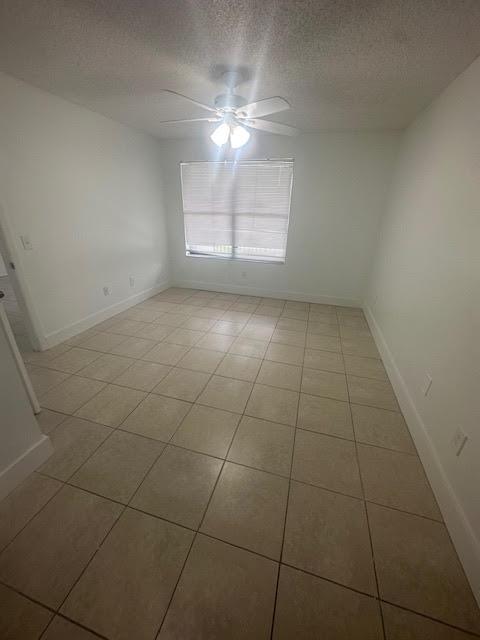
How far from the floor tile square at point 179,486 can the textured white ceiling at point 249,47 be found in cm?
243

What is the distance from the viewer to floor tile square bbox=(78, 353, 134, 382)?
221 cm

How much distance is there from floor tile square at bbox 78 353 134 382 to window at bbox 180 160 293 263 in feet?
8.21

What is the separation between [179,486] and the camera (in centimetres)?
136

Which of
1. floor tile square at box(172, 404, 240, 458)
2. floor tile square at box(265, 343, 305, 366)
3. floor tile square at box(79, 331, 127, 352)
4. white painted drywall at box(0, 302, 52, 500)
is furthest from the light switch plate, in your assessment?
floor tile square at box(265, 343, 305, 366)

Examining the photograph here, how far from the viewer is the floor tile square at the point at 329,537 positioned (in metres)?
1.05

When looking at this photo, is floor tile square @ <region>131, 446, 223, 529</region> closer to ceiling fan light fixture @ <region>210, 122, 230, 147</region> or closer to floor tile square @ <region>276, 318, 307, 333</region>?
floor tile square @ <region>276, 318, 307, 333</region>

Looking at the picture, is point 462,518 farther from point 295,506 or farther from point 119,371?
point 119,371

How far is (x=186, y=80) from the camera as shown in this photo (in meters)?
1.92

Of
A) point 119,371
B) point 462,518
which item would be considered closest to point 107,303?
point 119,371

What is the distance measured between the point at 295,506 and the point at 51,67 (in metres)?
3.38

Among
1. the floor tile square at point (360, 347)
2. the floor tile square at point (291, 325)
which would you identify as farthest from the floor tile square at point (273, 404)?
the floor tile square at point (291, 325)

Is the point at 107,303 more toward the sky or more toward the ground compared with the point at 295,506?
more toward the sky

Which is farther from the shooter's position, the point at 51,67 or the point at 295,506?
the point at 51,67

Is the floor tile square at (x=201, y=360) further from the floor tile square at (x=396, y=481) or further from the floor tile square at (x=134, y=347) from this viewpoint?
the floor tile square at (x=396, y=481)
